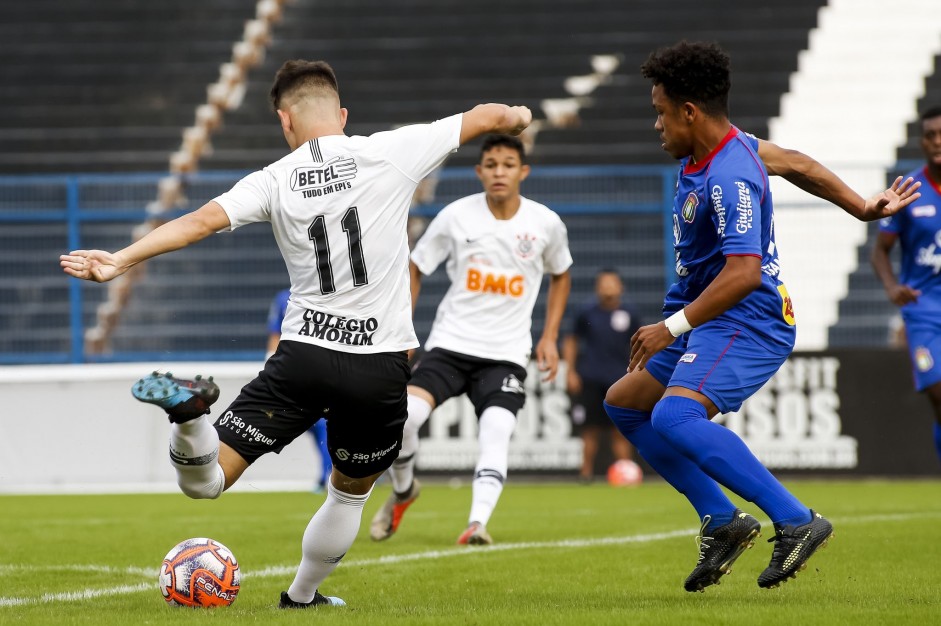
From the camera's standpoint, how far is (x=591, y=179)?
49.8ft

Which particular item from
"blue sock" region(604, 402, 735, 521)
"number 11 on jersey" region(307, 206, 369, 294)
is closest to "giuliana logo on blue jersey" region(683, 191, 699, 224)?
"blue sock" region(604, 402, 735, 521)

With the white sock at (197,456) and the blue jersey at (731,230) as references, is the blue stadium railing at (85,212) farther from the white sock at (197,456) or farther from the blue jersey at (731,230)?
the white sock at (197,456)

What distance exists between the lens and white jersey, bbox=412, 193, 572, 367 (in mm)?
8430

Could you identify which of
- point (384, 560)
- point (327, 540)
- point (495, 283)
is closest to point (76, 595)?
point (327, 540)

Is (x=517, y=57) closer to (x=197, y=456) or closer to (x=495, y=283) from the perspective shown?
(x=495, y=283)

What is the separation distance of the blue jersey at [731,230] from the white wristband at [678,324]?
0.92ft

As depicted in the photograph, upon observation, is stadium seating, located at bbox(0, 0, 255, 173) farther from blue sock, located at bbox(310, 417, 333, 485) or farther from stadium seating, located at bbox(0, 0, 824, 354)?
blue sock, located at bbox(310, 417, 333, 485)

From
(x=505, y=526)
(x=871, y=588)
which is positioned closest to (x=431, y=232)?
(x=505, y=526)

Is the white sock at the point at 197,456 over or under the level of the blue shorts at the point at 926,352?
under

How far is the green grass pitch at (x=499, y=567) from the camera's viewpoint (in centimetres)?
480

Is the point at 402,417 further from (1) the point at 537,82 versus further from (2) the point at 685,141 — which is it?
(1) the point at 537,82

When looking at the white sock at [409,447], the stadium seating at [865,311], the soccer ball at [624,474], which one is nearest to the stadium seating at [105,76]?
the soccer ball at [624,474]

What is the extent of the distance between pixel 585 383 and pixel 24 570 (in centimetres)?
828

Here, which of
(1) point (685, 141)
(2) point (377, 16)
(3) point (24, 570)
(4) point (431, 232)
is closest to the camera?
(1) point (685, 141)
